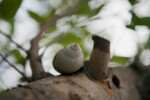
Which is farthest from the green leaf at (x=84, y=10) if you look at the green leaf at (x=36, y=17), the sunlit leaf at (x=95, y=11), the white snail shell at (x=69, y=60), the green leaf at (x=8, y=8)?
the white snail shell at (x=69, y=60)

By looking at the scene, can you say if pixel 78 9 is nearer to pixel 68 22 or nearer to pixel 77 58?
pixel 68 22

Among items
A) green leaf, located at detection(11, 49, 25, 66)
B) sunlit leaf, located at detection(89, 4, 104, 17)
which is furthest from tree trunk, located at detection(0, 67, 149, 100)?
green leaf, located at detection(11, 49, 25, 66)

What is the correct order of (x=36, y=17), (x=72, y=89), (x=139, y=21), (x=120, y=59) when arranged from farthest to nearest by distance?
(x=36, y=17), (x=120, y=59), (x=139, y=21), (x=72, y=89)

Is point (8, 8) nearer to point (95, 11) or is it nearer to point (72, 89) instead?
point (95, 11)

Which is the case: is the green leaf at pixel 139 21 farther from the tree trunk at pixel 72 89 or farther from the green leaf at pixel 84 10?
the green leaf at pixel 84 10

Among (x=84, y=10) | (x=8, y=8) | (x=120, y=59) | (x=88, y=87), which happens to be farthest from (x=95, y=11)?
(x=88, y=87)

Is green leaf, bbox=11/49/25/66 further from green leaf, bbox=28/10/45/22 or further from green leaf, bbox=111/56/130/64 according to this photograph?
green leaf, bbox=111/56/130/64
